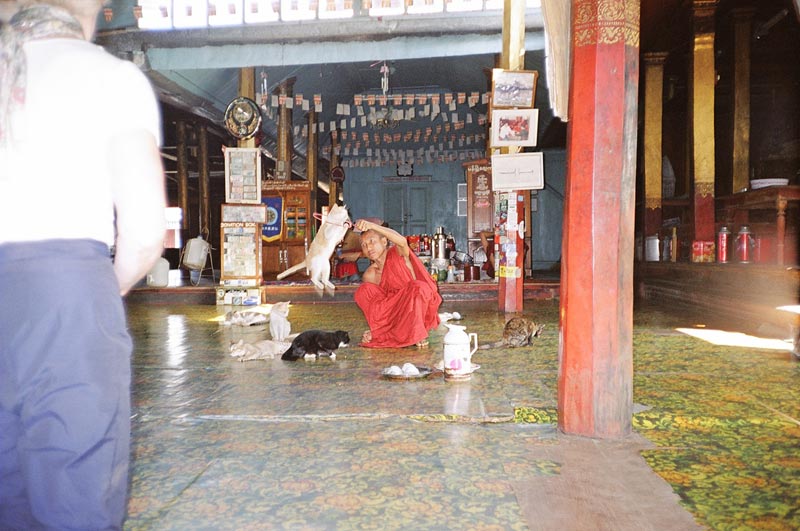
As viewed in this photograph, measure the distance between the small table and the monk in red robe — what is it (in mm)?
4279

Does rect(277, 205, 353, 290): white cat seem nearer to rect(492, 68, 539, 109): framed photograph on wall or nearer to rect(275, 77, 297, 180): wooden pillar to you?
rect(492, 68, 539, 109): framed photograph on wall

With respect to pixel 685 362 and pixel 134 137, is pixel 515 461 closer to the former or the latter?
pixel 134 137

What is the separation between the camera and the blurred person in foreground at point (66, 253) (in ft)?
3.58

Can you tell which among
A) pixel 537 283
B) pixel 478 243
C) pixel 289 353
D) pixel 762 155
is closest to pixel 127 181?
pixel 289 353

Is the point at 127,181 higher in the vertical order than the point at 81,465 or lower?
higher

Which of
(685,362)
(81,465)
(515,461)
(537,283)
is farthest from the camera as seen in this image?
(537,283)

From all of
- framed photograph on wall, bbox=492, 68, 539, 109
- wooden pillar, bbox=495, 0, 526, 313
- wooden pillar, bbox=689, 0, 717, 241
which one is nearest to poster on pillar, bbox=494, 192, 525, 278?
wooden pillar, bbox=495, 0, 526, 313

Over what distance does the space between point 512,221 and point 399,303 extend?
298 cm

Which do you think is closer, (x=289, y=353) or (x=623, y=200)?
(x=623, y=200)

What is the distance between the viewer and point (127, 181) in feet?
3.85

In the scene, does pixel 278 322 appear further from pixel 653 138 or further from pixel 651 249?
pixel 653 138

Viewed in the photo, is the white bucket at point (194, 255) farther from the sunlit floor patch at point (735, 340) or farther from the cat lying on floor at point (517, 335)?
the sunlit floor patch at point (735, 340)

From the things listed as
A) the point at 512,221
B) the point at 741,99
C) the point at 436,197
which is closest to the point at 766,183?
the point at 741,99

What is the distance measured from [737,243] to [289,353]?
606 cm
